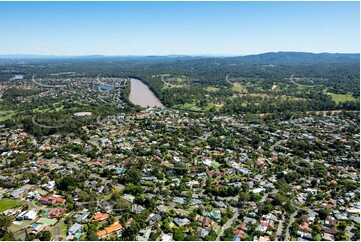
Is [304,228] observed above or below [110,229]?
below

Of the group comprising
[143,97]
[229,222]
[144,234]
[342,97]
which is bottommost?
[229,222]

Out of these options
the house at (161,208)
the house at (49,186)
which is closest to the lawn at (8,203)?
the house at (49,186)

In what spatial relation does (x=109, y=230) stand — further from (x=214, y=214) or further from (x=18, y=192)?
(x=18, y=192)

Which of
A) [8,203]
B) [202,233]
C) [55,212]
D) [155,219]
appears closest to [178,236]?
[202,233]

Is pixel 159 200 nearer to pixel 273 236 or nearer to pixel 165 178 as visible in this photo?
pixel 165 178

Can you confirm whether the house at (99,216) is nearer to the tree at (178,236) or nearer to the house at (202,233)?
the tree at (178,236)

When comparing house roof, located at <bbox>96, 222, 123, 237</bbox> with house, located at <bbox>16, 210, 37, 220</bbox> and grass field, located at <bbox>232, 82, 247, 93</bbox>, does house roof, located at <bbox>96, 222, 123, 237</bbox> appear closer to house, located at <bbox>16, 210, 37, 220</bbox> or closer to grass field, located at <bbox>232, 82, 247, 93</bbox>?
house, located at <bbox>16, 210, 37, 220</bbox>

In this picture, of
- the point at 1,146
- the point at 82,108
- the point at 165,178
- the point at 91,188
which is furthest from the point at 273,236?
the point at 82,108
